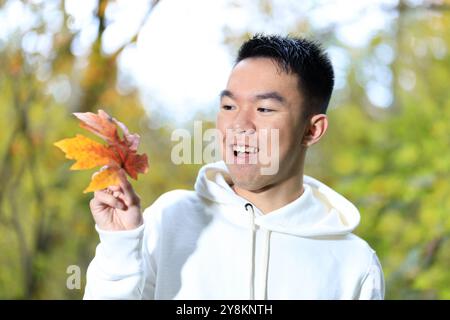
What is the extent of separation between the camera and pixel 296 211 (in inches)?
40.1

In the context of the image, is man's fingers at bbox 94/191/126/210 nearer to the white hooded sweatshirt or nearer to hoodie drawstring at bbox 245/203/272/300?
the white hooded sweatshirt

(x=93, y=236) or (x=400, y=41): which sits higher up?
(x=400, y=41)

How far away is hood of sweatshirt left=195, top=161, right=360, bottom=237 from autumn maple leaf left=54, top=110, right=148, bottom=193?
211 millimetres

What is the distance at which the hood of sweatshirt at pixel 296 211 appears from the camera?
999mm

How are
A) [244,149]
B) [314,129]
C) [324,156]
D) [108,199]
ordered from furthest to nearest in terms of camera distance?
[324,156], [314,129], [244,149], [108,199]

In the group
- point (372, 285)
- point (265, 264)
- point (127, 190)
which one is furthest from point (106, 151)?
point (372, 285)

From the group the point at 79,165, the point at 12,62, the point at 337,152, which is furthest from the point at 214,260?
the point at 337,152

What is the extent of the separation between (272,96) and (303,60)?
103 millimetres

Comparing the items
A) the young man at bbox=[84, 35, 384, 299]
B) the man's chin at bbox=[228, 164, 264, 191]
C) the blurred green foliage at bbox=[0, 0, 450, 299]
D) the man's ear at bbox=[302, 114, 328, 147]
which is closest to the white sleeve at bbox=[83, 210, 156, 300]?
the young man at bbox=[84, 35, 384, 299]

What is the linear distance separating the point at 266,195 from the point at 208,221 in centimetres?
10

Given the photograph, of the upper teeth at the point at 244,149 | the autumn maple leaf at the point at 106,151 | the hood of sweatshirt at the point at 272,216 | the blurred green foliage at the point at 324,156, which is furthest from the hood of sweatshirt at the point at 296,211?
the blurred green foliage at the point at 324,156

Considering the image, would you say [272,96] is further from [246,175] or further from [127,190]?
[127,190]

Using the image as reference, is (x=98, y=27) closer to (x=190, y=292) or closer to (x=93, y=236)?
(x=93, y=236)

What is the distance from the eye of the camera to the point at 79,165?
82 cm
